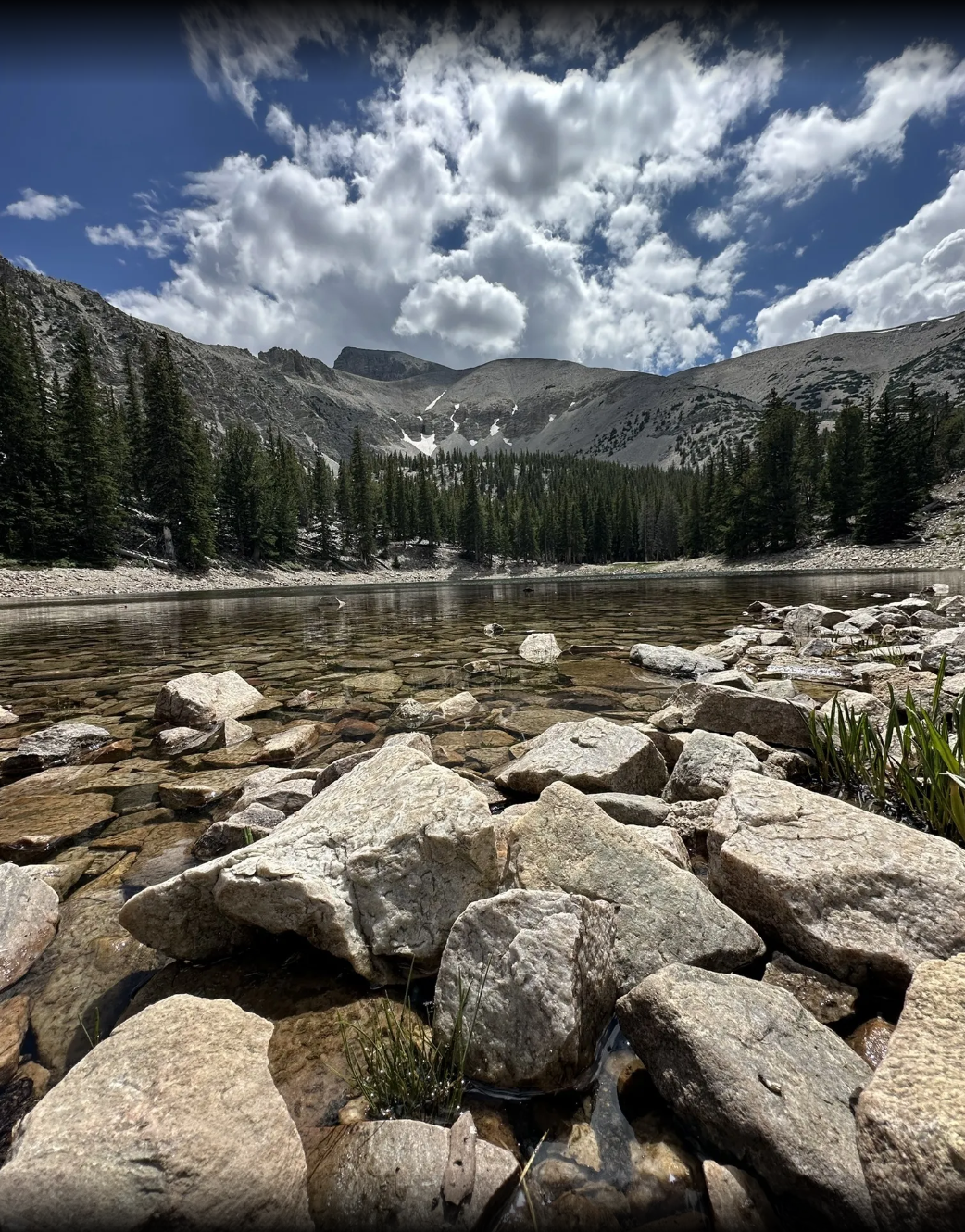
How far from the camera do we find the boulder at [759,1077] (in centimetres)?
143

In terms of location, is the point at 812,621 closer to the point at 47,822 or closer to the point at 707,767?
the point at 707,767

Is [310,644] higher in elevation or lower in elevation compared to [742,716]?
lower

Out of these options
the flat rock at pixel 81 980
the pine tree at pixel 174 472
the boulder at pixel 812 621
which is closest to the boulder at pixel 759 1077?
the flat rock at pixel 81 980

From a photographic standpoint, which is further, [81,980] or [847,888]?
[81,980]

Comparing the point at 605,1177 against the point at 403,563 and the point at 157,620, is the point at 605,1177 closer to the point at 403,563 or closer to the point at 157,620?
the point at 157,620

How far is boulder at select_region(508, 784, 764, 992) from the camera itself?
2.32m

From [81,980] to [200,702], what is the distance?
13.9ft

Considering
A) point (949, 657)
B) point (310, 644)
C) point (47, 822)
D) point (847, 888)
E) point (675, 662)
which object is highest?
point (949, 657)

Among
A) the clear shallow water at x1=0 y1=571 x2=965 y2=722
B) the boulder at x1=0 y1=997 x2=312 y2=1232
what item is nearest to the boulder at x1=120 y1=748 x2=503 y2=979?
the boulder at x1=0 y1=997 x2=312 y2=1232

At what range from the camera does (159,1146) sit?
1465 mm

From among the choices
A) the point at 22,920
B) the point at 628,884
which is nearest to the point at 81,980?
the point at 22,920

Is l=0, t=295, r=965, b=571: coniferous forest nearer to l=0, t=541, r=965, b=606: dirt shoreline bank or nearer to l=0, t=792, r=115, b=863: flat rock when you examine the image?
l=0, t=541, r=965, b=606: dirt shoreline bank

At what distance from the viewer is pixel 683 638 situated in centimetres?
1297

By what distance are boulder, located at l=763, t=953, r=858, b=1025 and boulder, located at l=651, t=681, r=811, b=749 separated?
2.84m
